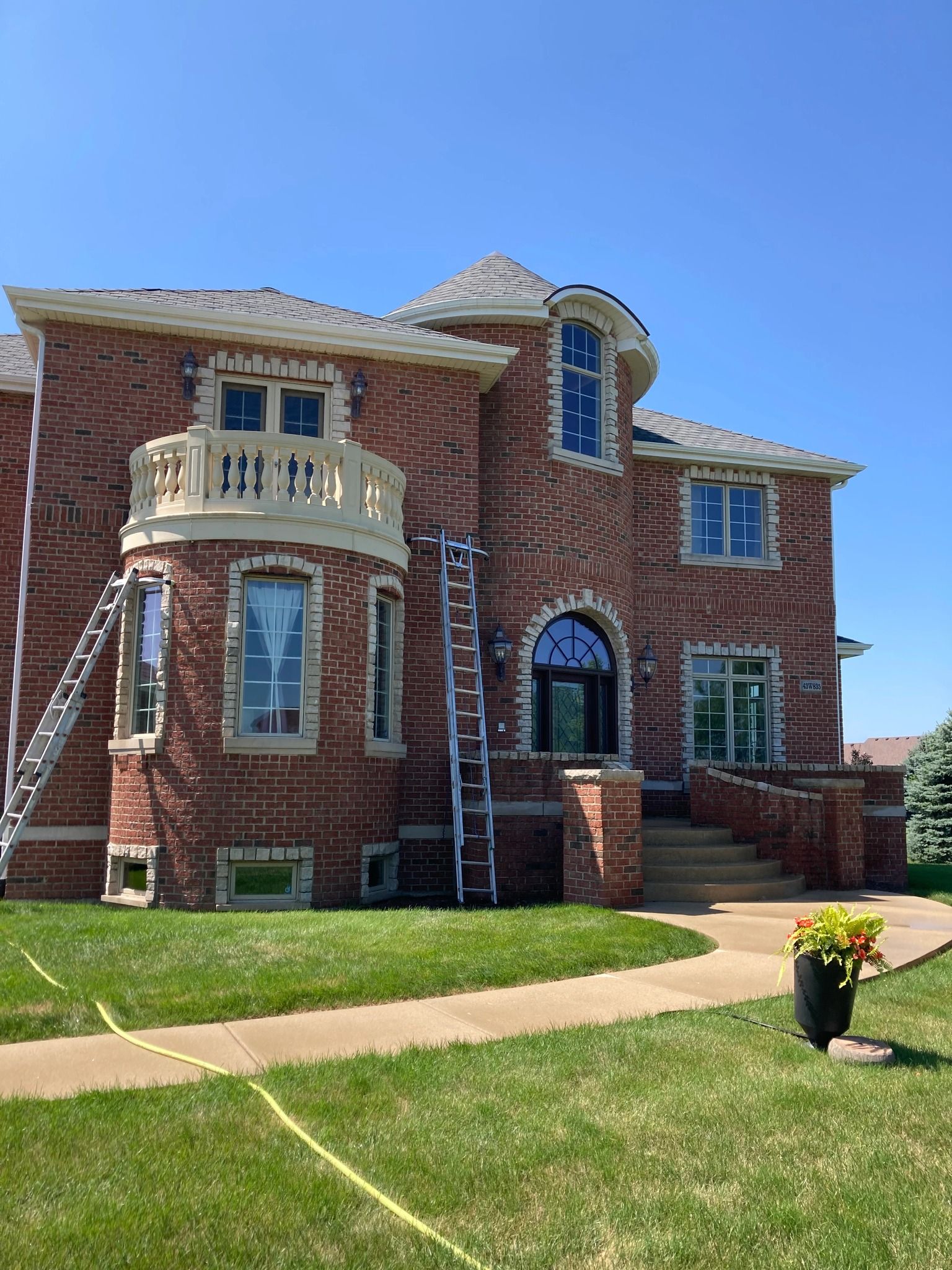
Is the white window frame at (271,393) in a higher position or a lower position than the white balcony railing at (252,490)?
higher

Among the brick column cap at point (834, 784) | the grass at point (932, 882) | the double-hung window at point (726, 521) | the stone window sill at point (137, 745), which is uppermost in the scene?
the double-hung window at point (726, 521)

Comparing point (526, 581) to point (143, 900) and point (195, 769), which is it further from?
point (143, 900)

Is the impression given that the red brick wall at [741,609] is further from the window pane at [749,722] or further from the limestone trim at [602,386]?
the limestone trim at [602,386]

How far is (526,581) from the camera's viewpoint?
1489cm

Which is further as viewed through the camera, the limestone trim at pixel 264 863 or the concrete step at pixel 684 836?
the concrete step at pixel 684 836

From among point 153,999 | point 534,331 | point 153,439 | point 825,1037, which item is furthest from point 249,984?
point 534,331

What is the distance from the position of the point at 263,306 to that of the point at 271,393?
1.59m

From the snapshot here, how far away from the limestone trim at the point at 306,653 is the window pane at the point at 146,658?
0.95 metres

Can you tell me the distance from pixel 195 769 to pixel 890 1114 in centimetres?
834

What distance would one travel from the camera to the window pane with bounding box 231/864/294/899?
11523 millimetres

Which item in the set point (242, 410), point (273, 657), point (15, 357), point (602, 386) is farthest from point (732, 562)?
point (15, 357)

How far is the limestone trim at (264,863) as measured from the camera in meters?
11.3

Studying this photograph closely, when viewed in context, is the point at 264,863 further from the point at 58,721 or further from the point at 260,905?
the point at 58,721

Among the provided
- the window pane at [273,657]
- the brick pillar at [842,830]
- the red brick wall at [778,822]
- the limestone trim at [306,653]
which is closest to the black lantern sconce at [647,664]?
the red brick wall at [778,822]
